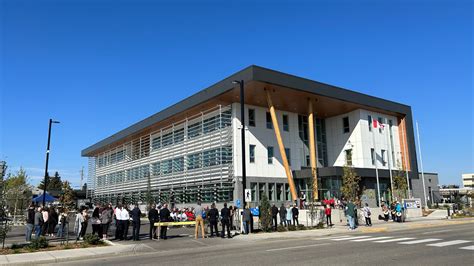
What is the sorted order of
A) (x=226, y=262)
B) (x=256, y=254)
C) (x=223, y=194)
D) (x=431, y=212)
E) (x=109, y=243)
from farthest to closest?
(x=431, y=212), (x=223, y=194), (x=109, y=243), (x=256, y=254), (x=226, y=262)

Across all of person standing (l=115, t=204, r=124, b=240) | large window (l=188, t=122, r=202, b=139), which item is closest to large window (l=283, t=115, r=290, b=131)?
large window (l=188, t=122, r=202, b=139)

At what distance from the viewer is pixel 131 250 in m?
15.4

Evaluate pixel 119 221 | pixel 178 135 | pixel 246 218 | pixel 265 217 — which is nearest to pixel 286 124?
pixel 178 135

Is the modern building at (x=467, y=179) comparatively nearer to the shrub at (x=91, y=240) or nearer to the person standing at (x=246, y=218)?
the person standing at (x=246, y=218)

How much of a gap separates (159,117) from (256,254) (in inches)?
1308

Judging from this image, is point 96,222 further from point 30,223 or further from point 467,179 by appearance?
point 467,179

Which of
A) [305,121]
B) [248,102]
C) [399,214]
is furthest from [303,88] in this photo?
[399,214]

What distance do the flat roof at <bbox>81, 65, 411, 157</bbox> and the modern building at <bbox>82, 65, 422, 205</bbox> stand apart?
86 millimetres

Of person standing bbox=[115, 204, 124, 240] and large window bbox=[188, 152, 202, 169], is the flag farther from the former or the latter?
person standing bbox=[115, 204, 124, 240]

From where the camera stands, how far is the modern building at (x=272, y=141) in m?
35.1

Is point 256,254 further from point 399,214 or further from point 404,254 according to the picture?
point 399,214

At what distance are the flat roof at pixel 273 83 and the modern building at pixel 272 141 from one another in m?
0.09

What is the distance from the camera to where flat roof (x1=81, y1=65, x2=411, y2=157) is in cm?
3128

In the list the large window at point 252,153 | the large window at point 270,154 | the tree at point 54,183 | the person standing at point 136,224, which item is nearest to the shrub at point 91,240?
the person standing at point 136,224
